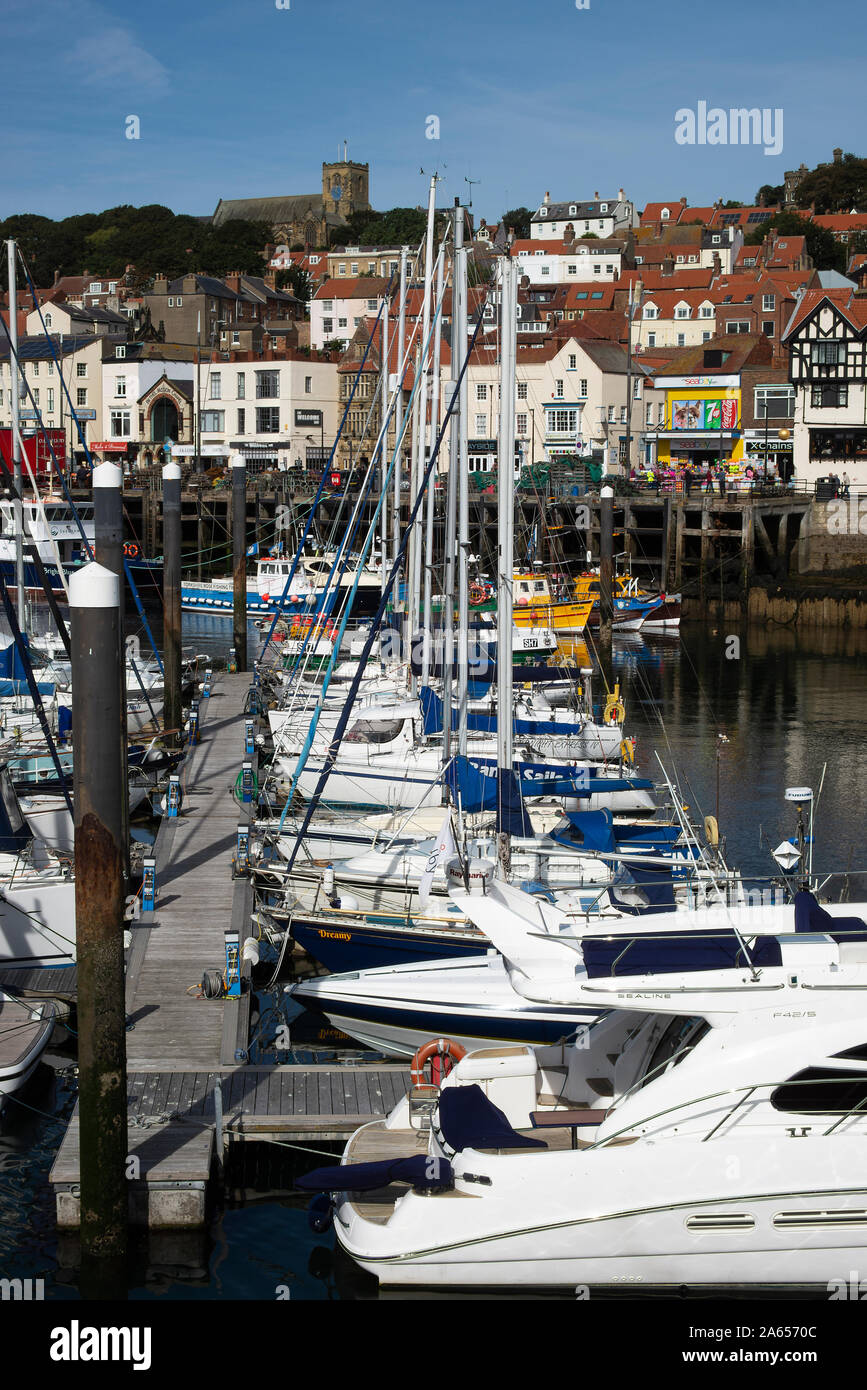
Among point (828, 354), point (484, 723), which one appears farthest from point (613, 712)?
point (828, 354)

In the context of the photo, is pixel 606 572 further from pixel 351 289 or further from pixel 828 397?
pixel 351 289

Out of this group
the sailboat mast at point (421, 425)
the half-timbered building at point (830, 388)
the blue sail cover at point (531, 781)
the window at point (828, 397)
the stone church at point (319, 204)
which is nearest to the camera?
the blue sail cover at point (531, 781)

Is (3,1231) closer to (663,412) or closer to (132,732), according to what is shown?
(132,732)

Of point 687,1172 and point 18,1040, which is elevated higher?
point 687,1172

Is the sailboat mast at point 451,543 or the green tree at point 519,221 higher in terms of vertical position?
the green tree at point 519,221

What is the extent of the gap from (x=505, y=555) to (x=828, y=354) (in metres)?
52.9

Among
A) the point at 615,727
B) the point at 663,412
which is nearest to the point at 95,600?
the point at 615,727

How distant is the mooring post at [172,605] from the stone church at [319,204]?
137 metres

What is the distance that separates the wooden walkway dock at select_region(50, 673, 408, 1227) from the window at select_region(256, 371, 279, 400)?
208 ft

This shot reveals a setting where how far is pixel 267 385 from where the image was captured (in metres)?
79.9

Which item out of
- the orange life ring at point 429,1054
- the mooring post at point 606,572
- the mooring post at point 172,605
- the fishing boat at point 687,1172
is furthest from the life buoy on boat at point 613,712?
the mooring post at point 606,572

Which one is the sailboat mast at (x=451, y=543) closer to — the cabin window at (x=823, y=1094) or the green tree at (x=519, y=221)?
the cabin window at (x=823, y=1094)

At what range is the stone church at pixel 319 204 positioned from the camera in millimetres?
163500

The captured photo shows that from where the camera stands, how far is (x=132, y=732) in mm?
29031
